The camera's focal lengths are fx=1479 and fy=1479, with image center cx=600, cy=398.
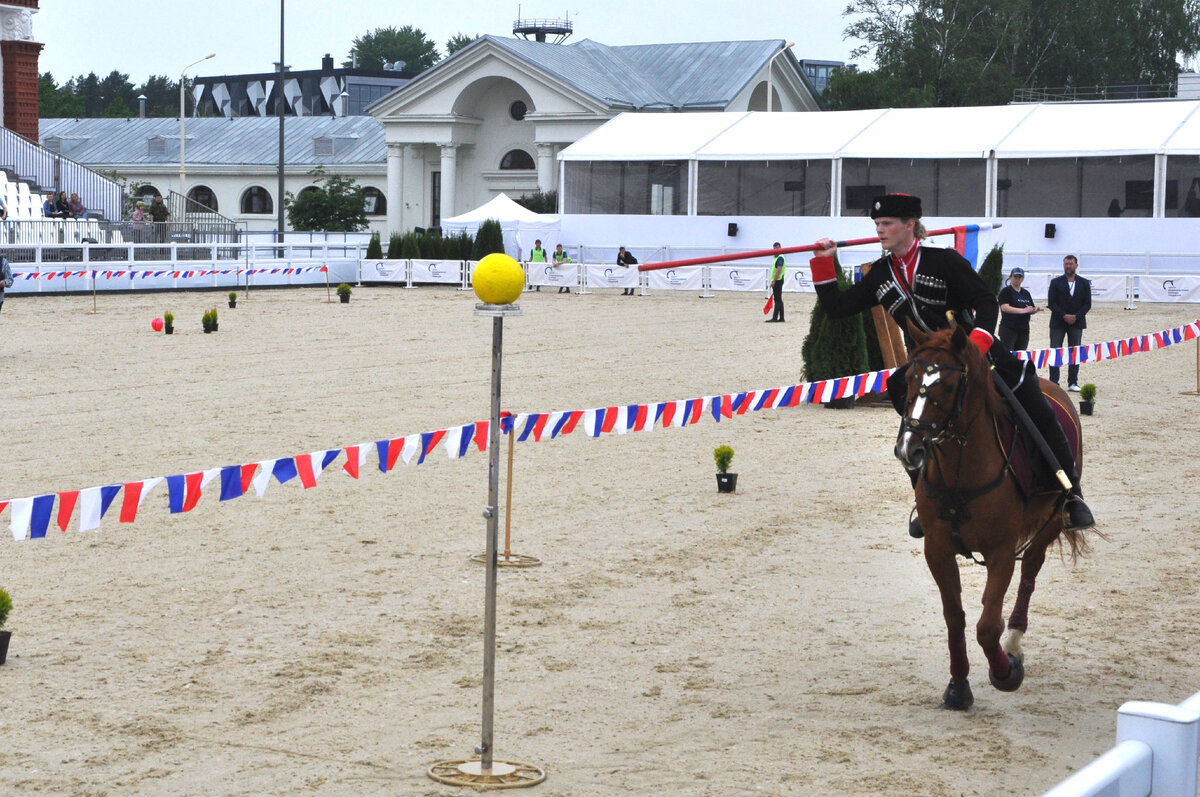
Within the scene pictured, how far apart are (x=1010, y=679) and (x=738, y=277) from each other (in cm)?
3445

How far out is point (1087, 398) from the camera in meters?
17.1

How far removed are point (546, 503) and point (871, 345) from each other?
7703mm

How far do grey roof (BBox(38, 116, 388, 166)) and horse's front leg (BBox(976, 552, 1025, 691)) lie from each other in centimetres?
6460

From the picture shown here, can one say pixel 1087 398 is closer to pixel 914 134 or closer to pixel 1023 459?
pixel 1023 459

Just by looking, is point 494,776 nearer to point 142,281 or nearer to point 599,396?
point 599,396

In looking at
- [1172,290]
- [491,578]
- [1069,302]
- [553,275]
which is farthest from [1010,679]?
[553,275]

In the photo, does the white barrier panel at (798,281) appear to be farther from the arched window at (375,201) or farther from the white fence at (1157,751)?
the white fence at (1157,751)

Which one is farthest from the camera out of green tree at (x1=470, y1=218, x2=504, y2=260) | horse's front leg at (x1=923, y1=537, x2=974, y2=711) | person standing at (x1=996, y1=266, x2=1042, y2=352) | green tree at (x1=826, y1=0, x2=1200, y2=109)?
green tree at (x1=826, y1=0, x2=1200, y2=109)

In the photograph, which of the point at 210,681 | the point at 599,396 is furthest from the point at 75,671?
the point at 599,396

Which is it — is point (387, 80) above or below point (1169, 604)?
above

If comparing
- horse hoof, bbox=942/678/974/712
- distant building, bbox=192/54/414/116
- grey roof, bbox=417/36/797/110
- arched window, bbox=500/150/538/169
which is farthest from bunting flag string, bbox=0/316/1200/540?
distant building, bbox=192/54/414/116

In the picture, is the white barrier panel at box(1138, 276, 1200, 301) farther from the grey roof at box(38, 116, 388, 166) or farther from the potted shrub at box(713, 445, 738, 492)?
the grey roof at box(38, 116, 388, 166)

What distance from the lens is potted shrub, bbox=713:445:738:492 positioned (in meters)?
12.1

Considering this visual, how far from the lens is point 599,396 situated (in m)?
17.6
